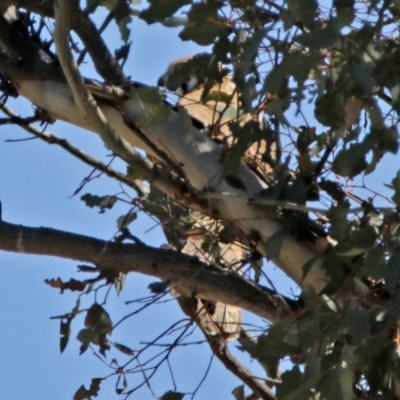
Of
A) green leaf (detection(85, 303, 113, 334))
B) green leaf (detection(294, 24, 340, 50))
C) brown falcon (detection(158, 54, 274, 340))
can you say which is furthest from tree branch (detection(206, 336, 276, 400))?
green leaf (detection(294, 24, 340, 50))

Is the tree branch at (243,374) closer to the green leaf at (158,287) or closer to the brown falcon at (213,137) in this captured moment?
the brown falcon at (213,137)

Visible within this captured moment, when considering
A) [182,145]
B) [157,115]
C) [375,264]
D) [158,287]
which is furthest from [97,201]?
[375,264]

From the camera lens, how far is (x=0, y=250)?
1.72 metres

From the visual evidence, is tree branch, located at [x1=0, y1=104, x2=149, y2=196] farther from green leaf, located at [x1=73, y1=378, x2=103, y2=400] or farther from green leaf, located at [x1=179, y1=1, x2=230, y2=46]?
green leaf, located at [x1=179, y1=1, x2=230, y2=46]

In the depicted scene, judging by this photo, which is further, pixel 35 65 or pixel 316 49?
pixel 35 65

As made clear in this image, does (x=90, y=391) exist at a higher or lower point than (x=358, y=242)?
higher

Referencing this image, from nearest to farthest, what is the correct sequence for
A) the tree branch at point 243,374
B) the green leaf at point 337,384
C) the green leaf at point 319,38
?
the green leaf at point 319,38, the green leaf at point 337,384, the tree branch at point 243,374

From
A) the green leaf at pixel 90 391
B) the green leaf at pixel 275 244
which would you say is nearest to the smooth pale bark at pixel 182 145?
the green leaf at pixel 275 244

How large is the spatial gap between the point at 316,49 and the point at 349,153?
0.93 ft

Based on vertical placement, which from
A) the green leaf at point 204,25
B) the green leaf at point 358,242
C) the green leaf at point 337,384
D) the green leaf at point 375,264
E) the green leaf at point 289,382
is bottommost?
the green leaf at point 337,384

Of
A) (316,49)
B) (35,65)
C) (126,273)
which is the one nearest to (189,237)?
(126,273)

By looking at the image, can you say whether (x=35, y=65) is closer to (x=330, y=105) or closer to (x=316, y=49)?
(x=330, y=105)

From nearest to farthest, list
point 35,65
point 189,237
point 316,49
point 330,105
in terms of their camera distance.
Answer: point 316,49 < point 330,105 < point 35,65 < point 189,237

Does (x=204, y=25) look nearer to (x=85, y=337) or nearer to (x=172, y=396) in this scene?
(x=85, y=337)
